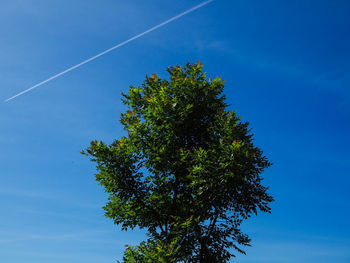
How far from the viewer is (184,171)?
64.2 feet

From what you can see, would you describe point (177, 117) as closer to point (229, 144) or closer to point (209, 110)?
point (209, 110)

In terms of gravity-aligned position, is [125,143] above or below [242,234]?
above

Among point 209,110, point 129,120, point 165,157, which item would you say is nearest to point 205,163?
point 165,157

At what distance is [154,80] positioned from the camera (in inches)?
834

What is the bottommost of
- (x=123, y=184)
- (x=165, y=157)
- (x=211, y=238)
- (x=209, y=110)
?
(x=211, y=238)

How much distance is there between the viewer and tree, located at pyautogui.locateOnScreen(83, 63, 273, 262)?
1739 centimetres

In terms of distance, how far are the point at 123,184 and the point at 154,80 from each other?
709cm

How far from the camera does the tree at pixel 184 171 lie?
17.4 metres

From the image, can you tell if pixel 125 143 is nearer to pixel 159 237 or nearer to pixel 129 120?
pixel 129 120

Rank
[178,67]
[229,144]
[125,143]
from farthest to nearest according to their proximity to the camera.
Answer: [178,67], [125,143], [229,144]

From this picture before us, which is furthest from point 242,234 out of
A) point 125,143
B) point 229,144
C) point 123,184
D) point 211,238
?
point 125,143

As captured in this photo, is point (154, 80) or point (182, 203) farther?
point (154, 80)

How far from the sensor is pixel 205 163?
17125mm

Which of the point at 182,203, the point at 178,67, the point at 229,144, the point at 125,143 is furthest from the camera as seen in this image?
the point at 178,67
